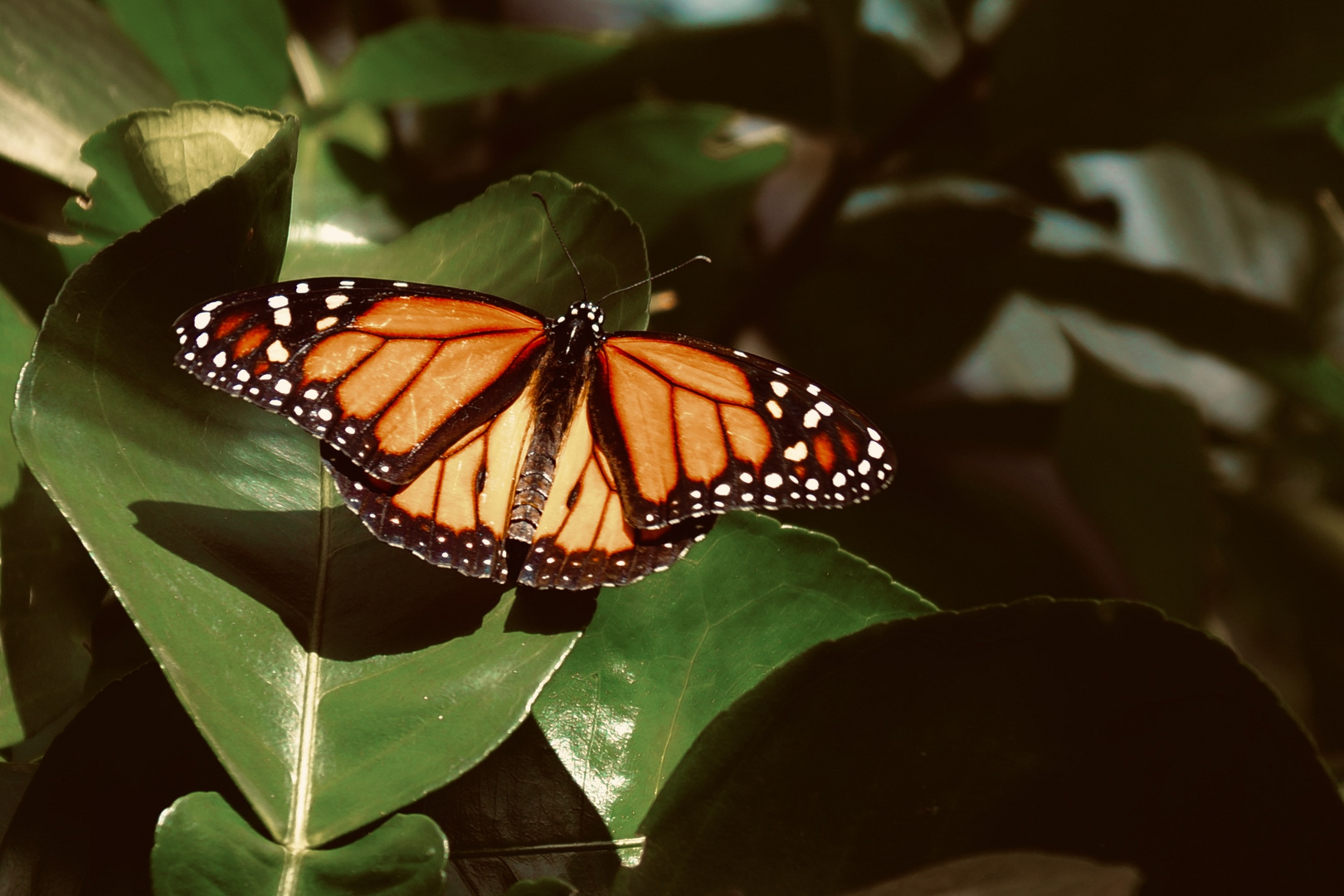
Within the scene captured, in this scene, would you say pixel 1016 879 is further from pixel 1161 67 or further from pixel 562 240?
pixel 1161 67

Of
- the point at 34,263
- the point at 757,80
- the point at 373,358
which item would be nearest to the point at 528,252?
the point at 373,358

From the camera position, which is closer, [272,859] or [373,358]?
[272,859]

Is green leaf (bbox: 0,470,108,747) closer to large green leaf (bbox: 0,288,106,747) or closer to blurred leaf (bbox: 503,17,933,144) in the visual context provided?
large green leaf (bbox: 0,288,106,747)

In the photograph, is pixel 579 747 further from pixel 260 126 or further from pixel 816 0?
pixel 816 0

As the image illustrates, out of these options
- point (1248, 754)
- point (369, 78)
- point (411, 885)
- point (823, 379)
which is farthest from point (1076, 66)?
point (411, 885)

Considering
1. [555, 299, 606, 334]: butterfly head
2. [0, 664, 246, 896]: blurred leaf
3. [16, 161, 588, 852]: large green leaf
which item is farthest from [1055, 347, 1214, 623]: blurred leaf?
[0, 664, 246, 896]: blurred leaf

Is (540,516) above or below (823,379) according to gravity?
above
